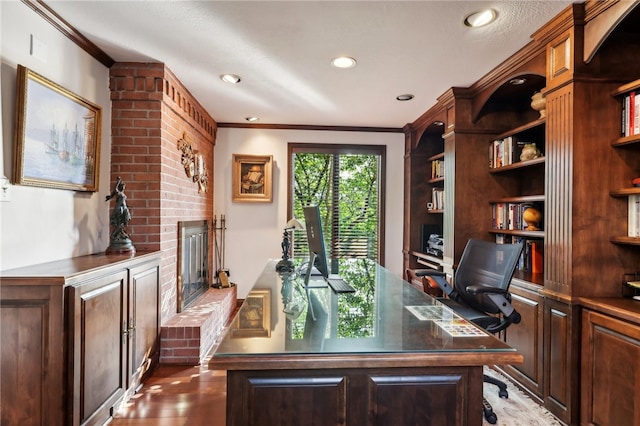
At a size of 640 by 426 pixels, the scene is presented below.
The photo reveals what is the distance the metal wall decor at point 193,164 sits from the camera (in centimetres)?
323

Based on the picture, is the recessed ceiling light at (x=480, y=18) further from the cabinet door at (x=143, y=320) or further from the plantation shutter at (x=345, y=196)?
the plantation shutter at (x=345, y=196)

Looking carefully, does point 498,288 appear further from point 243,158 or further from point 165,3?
point 243,158

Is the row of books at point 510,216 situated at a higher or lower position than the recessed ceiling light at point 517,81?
lower

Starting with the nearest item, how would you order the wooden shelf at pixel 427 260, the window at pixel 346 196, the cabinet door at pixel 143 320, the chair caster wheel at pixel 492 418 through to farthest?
the chair caster wheel at pixel 492 418 → the cabinet door at pixel 143 320 → the wooden shelf at pixel 427 260 → the window at pixel 346 196

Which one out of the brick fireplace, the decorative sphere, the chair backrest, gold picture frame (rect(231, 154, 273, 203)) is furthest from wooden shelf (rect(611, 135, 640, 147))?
gold picture frame (rect(231, 154, 273, 203))

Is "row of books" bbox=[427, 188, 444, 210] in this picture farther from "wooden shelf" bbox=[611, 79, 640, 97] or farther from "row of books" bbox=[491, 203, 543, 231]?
"wooden shelf" bbox=[611, 79, 640, 97]

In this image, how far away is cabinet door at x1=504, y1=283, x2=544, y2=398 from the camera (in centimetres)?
221

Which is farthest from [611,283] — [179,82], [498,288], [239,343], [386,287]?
[179,82]

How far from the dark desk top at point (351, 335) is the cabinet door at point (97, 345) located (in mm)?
810

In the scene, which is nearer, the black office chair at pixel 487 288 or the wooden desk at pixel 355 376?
the wooden desk at pixel 355 376

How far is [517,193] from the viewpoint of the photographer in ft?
10.4

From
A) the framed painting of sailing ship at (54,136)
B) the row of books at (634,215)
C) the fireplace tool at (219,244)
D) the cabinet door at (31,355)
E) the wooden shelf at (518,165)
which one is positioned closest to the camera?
the cabinet door at (31,355)

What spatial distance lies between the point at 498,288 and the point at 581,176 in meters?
0.79

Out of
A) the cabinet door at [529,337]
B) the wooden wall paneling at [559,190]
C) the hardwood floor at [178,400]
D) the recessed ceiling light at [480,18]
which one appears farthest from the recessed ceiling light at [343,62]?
the hardwood floor at [178,400]
